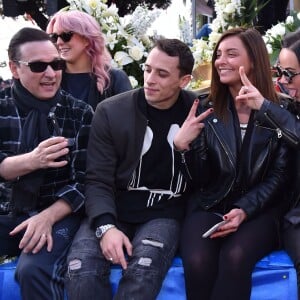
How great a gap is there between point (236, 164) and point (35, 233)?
110 centimetres

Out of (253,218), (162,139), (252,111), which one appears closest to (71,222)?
(162,139)

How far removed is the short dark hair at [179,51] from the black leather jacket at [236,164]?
310mm

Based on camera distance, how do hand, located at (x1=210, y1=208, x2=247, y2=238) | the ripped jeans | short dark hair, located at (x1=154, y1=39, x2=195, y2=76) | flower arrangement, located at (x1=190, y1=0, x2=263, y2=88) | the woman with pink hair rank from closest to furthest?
the ripped jeans, hand, located at (x1=210, y1=208, x2=247, y2=238), short dark hair, located at (x1=154, y1=39, x2=195, y2=76), the woman with pink hair, flower arrangement, located at (x1=190, y1=0, x2=263, y2=88)

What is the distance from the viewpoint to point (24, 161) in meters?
2.76

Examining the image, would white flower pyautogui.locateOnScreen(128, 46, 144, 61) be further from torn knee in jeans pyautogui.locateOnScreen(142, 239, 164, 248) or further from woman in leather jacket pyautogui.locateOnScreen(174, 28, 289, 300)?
torn knee in jeans pyautogui.locateOnScreen(142, 239, 164, 248)

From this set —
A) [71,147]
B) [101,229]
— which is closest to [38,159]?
[71,147]

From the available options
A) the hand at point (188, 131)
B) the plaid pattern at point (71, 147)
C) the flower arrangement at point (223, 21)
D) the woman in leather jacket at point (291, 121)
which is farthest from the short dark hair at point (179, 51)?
the flower arrangement at point (223, 21)

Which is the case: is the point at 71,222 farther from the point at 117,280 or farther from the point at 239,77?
the point at 239,77

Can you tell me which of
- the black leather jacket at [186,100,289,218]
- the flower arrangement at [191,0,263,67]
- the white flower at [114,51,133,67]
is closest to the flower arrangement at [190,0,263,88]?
the flower arrangement at [191,0,263,67]

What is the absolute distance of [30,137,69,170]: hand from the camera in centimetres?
270

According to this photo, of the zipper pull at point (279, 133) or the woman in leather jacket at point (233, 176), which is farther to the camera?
the zipper pull at point (279, 133)

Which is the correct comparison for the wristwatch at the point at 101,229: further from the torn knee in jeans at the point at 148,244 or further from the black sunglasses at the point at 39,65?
the black sunglasses at the point at 39,65

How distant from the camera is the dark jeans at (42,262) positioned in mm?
2582

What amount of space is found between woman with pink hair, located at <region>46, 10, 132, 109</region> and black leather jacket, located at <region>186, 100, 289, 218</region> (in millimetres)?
965
